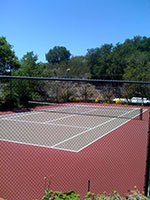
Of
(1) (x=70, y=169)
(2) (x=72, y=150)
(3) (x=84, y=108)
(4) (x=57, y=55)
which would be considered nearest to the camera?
(1) (x=70, y=169)

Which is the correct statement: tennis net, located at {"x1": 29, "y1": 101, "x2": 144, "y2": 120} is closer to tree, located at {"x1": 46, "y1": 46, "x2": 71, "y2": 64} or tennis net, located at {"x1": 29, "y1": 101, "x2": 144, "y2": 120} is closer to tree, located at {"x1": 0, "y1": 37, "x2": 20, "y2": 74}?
tree, located at {"x1": 0, "y1": 37, "x2": 20, "y2": 74}

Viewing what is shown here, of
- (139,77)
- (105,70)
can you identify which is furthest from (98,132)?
(105,70)

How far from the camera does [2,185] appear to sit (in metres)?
4.53

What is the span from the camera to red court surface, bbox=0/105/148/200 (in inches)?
182

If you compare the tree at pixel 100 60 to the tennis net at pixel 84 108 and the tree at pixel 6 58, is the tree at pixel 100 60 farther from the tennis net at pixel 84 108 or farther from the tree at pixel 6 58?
the tree at pixel 6 58

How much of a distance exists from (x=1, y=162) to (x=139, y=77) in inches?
788

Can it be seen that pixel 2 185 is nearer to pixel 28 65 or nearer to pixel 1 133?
pixel 1 133

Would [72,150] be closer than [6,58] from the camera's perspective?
Yes

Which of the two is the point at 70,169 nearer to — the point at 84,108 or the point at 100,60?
the point at 84,108

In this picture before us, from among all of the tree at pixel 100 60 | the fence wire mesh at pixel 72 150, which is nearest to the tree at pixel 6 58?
the fence wire mesh at pixel 72 150

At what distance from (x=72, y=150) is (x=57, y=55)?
9149cm

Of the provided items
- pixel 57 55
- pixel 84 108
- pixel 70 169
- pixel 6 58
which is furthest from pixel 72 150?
pixel 57 55

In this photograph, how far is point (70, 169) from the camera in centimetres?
567

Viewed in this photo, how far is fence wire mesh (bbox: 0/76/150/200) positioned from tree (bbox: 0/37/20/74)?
872 centimetres
